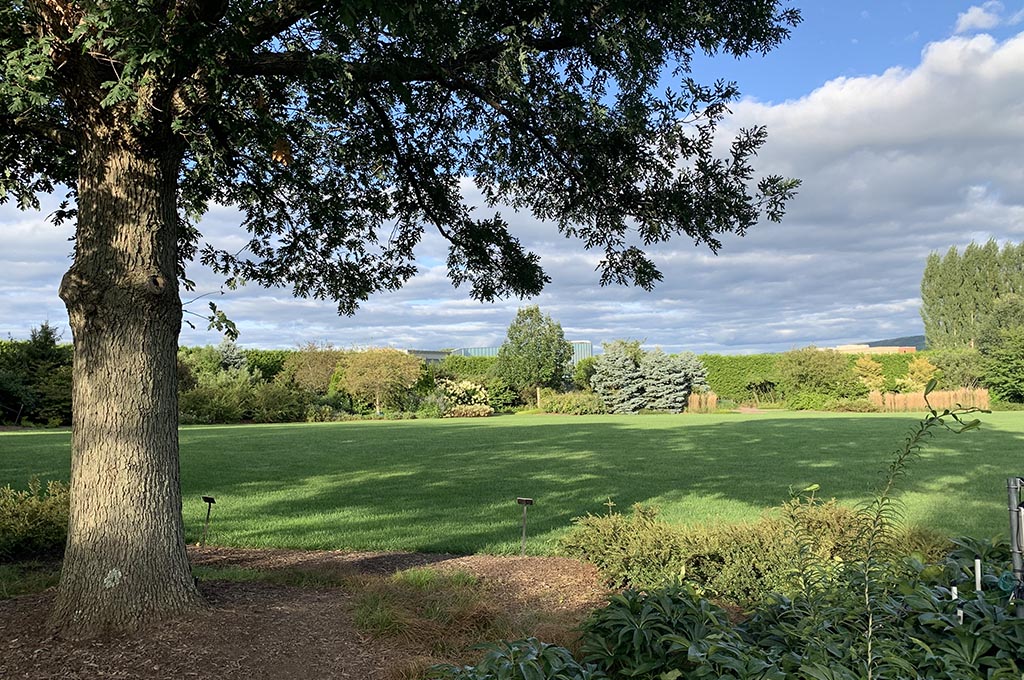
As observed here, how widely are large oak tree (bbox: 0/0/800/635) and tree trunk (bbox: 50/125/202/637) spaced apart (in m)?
0.01

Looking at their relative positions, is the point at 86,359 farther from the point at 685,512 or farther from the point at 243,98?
the point at 685,512

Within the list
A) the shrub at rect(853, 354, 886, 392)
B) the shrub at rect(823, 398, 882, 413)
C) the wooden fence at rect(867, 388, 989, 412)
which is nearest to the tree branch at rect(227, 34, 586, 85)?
the shrub at rect(823, 398, 882, 413)

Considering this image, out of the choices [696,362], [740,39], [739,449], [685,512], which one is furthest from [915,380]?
[740,39]

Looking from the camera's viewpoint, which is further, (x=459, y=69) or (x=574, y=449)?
(x=574, y=449)

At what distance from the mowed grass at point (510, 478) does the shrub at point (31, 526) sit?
1169 millimetres

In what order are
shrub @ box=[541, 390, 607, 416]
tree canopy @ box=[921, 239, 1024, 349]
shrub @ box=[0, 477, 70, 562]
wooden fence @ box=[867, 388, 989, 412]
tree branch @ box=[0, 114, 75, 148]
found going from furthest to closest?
tree canopy @ box=[921, 239, 1024, 349] < shrub @ box=[541, 390, 607, 416] < wooden fence @ box=[867, 388, 989, 412] < shrub @ box=[0, 477, 70, 562] < tree branch @ box=[0, 114, 75, 148]

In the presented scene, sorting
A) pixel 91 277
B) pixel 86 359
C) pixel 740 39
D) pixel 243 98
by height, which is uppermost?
pixel 740 39

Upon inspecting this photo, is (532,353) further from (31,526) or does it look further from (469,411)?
(31,526)

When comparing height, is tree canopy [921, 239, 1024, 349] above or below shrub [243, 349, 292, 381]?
above

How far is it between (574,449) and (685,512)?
21.1 ft

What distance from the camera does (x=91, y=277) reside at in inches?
160

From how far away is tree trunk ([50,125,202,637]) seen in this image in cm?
395

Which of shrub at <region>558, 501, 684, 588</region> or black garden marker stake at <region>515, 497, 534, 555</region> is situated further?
black garden marker stake at <region>515, 497, 534, 555</region>

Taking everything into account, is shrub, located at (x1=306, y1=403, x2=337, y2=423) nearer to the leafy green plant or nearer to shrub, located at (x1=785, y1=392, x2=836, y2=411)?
shrub, located at (x1=785, y1=392, x2=836, y2=411)
